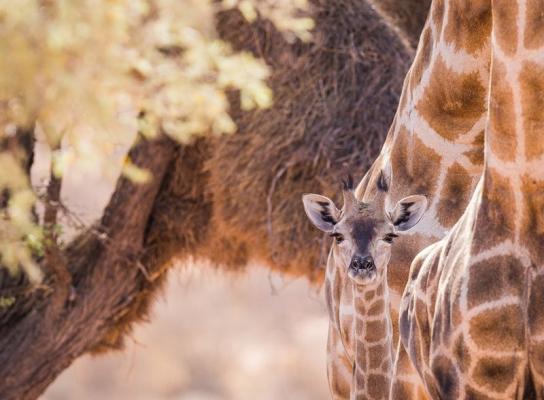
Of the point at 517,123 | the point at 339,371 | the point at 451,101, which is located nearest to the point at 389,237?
the point at 451,101

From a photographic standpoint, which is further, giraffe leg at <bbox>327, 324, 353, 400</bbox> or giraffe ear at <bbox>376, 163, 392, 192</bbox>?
giraffe leg at <bbox>327, 324, 353, 400</bbox>

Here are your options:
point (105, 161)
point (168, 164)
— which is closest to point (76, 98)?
point (105, 161)

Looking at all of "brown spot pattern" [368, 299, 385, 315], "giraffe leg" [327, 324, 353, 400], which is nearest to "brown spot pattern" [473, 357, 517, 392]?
"brown spot pattern" [368, 299, 385, 315]

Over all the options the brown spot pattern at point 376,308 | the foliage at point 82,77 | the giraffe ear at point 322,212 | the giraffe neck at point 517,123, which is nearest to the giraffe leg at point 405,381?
the brown spot pattern at point 376,308

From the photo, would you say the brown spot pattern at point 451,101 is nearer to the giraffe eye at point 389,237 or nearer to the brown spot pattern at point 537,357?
→ the giraffe eye at point 389,237

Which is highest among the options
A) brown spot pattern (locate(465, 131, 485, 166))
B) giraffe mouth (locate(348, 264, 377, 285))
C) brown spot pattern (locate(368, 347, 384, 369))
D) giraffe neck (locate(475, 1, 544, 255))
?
giraffe neck (locate(475, 1, 544, 255))

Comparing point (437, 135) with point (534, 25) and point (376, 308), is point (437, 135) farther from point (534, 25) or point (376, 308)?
point (534, 25)

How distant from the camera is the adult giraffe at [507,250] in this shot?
Answer: 296cm

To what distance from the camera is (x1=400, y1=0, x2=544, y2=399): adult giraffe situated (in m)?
2.96

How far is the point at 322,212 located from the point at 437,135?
45 cm

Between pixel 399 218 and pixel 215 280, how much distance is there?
452 centimetres

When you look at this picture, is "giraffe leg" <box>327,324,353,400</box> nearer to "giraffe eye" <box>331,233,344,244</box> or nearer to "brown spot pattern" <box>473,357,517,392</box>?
"giraffe eye" <box>331,233,344,244</box>

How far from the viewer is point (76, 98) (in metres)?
3.94

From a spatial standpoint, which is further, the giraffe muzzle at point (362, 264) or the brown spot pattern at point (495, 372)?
the giraffe muzzle at point (362, 264)
